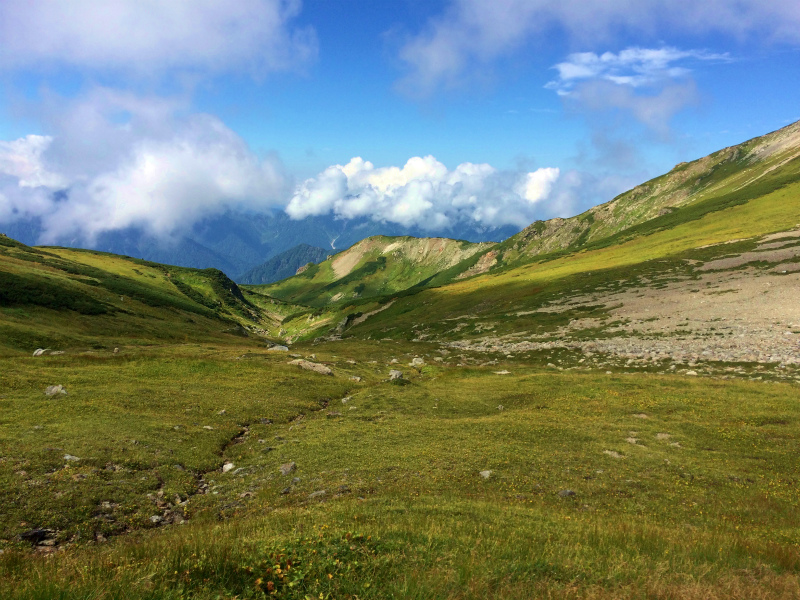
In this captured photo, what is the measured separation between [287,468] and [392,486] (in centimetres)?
572

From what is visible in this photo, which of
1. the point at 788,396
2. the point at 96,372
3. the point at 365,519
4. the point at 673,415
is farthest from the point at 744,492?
the point at 96,372

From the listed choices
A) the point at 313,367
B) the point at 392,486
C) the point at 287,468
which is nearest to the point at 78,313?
the point at 313,367

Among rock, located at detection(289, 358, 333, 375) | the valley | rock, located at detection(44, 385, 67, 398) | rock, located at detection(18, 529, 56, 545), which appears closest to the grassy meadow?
the valley

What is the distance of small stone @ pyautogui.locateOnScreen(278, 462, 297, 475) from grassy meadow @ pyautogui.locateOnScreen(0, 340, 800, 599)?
81cm

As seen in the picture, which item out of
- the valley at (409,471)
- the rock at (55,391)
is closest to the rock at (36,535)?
the valley at (409,471)

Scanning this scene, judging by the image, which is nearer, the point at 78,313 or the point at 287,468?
the point at 287,468

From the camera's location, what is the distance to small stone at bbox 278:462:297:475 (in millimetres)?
19089

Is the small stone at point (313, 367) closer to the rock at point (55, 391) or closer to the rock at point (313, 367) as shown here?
the rock at point (313, 367)

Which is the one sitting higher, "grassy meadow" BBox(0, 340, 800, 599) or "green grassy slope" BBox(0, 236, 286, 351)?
"green grassy slope" BBox(0, 236, 286, 351)

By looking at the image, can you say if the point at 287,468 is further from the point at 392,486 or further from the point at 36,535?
the point at 36,535

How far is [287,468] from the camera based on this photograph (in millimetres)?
19406

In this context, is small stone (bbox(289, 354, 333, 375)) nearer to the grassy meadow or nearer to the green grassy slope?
the grassy meadow

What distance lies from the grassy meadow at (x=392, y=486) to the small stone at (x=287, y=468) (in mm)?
805

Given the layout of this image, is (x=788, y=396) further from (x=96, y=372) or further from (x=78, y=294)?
(x=78, y=294)
